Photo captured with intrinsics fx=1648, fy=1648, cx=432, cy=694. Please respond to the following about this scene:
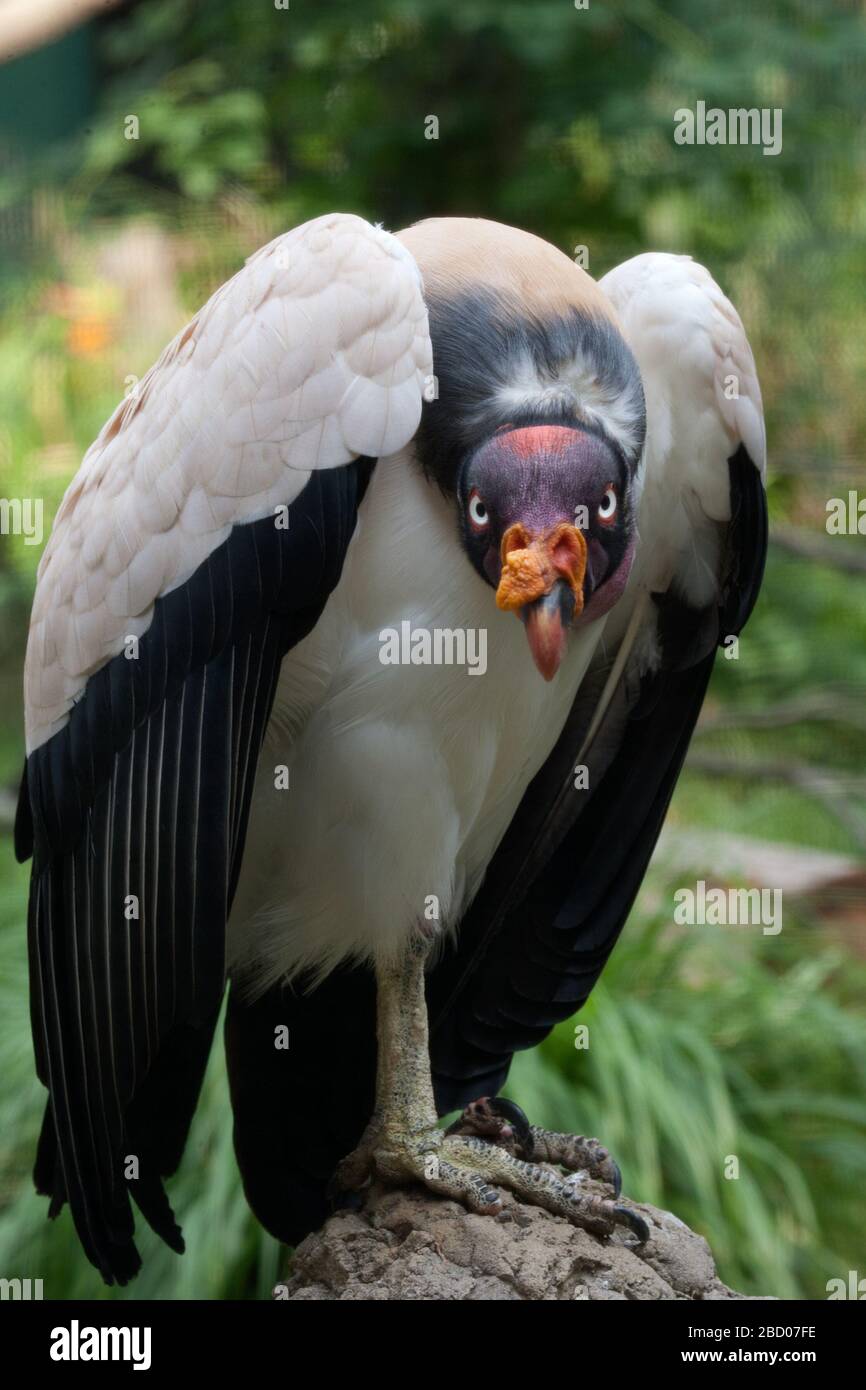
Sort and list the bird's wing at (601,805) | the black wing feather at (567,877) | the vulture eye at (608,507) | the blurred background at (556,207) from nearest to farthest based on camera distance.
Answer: the vulture eye at (608,507) → the bird's wing at (601,805) → the black wing feather at (567,877) → the blurred background at (556,207)

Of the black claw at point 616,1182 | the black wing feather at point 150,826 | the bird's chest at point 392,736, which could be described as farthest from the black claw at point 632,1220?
the black wing feather at point 150,826

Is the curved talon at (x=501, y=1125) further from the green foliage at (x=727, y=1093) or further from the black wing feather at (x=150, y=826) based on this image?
the green foliage at (x=727, y=1093)

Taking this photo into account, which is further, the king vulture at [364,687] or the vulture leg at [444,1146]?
the vulture leg at [444,1146]

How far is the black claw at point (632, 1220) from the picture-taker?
7.89 feet

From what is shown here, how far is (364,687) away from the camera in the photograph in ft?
7.78

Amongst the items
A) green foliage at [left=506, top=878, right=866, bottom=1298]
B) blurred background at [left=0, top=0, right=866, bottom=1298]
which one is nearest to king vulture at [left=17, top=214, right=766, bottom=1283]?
green foliage at [left=506, top=878, right=866, bottom=1298]

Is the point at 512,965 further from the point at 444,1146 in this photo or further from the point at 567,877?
the point at 444,1146

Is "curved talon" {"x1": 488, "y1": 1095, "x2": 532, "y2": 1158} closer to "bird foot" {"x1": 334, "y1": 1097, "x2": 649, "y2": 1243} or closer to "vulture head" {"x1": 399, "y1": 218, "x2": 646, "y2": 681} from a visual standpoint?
"bird foot" {"x1": 334, "y1": 1097, "x2": 649, "y2": 1243}

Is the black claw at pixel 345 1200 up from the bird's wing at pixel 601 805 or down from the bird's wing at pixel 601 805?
down

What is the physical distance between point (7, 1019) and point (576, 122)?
10.9 ft

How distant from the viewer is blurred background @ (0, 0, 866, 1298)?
5.19 metres

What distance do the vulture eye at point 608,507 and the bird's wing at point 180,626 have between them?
288 millimetres

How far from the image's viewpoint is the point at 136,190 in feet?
18.7

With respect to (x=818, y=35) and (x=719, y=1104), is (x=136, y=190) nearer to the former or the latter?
(x=818, y=35)
